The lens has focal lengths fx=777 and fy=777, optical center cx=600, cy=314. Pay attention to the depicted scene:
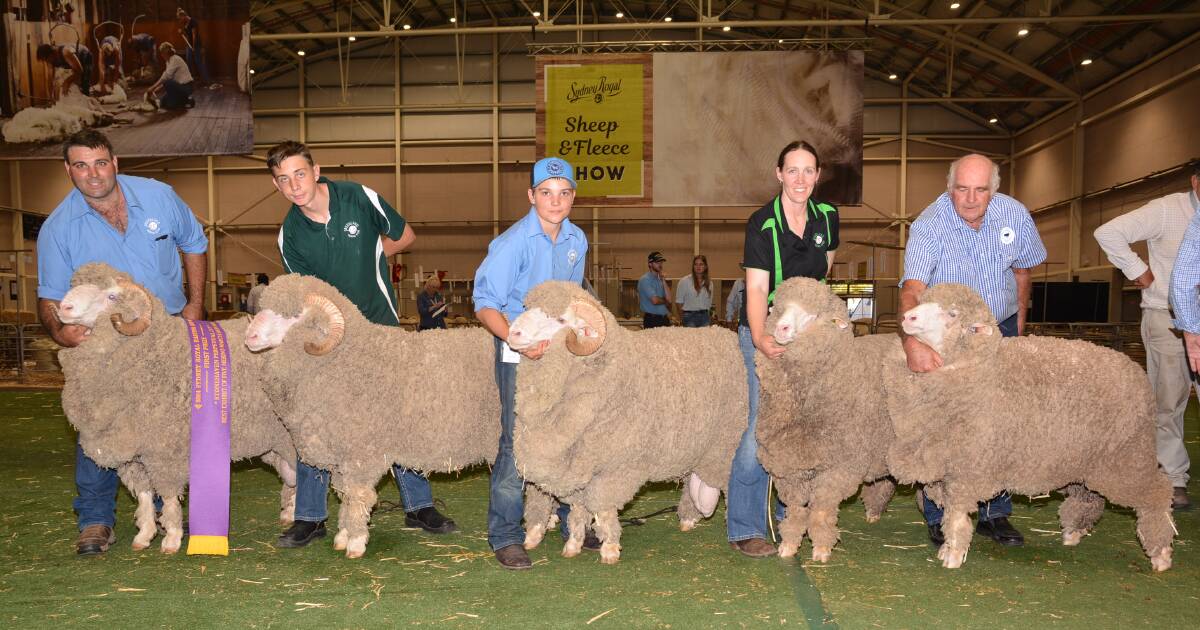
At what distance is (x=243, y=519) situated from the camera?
4680 millimetres

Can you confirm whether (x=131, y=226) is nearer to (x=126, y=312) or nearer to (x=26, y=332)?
(x=126, y=312)

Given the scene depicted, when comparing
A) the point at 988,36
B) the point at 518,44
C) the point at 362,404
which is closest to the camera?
the point at 362,404

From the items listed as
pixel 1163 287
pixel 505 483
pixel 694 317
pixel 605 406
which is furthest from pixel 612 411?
pixel 694 317

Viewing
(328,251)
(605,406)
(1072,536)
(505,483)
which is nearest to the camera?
(605,406)

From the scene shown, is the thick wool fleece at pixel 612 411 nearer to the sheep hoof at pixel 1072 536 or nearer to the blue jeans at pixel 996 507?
the blue jeans at pixel 996 507

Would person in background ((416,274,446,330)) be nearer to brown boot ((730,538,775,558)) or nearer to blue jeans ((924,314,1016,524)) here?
brown boot ((730,538,775,558))

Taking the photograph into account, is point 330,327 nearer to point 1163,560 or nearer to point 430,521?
point 430,521

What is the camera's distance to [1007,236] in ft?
13.1

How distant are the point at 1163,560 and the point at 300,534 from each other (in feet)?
14.1

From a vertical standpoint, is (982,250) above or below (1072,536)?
above

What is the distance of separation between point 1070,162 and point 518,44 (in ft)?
50.2

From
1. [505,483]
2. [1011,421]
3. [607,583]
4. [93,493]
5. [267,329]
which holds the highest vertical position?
[267,329]

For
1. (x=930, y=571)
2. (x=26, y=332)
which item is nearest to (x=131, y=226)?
(x=930, y=571)

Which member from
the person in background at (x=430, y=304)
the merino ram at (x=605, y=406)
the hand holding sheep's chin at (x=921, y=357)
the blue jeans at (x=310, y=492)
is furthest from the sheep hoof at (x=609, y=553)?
the person in background at (x=430, y=304)
